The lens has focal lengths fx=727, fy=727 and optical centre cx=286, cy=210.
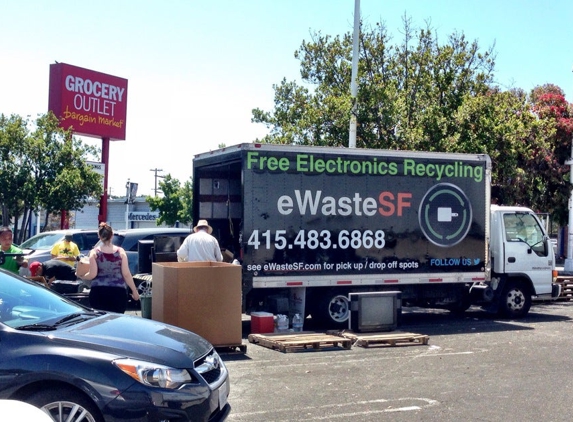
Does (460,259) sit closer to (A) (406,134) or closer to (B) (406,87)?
(A) (406,134)

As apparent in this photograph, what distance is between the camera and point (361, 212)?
1258 centimetres

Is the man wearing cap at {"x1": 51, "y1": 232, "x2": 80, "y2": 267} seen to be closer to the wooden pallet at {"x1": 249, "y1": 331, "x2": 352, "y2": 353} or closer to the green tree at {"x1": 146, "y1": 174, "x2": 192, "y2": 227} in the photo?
the wooden pallet at {"x1": 249, "y1": 331, "x2": 352, "y2": 353}

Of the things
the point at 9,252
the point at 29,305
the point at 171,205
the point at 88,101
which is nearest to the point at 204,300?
the point at 9,252

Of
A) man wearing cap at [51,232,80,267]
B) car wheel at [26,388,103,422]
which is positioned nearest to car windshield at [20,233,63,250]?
man wearing cap at [51,232,80,267]

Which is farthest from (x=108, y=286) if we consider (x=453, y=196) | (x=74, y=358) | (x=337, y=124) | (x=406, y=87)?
(x=406, y=87)

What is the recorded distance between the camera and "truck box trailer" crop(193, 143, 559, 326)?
11.9 meters

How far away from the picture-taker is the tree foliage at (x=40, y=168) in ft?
74.7

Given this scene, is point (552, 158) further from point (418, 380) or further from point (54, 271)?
point (54, 271)

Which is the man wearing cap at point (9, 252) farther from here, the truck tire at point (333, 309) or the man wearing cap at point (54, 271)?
the truck tire at point (333, 309)

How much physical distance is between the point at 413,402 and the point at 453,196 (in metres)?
6.45

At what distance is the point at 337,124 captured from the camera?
1808 centimetres

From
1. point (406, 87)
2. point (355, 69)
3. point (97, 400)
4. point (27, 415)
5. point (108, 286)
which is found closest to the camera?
point (27, 415)

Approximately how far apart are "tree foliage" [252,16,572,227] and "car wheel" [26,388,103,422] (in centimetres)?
1338

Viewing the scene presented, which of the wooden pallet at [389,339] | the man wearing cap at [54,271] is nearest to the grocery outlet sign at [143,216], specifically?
the man wearing cap at [54,271]
